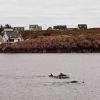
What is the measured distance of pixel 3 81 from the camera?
73.9 meters

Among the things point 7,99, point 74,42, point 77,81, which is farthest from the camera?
point 74,42

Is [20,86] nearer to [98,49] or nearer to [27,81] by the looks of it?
[27,81]

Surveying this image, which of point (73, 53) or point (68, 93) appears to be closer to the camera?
point (68, 93)

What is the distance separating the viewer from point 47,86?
67.0 meters

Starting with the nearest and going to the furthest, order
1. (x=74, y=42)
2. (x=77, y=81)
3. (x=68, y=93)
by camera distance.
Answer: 1. (x=68, y=93)
2. (x=77, y=81)
3. (x=74, y=42)

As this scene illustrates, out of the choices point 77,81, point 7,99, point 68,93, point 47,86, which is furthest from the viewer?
point 77,81

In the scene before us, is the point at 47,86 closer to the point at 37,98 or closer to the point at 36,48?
the point at 37,98

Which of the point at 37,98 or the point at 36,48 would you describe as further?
the point at 36,48

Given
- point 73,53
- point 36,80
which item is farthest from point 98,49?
point 36,80

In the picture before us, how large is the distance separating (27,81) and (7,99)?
735 inches

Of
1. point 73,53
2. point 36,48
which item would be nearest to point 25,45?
point 36,48

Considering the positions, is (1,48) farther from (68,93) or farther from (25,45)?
(68,93)

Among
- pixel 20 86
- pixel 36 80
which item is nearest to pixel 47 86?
pixel 20 86

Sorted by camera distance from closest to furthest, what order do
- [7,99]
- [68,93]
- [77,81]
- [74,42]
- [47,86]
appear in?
[7,99] < [68,93] < [47,86] < [77,81] < [74,42]
